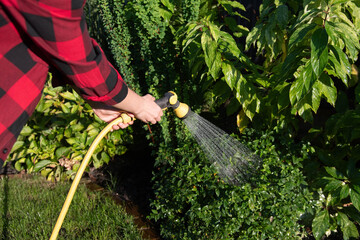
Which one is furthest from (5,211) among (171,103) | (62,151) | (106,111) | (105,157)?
(171,103)

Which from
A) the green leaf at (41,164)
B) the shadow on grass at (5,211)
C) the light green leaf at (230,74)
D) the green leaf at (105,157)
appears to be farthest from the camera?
the green leaf at (41,164)

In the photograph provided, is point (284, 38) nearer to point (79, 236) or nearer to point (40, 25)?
point (40, 25)

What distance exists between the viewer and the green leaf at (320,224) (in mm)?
2170

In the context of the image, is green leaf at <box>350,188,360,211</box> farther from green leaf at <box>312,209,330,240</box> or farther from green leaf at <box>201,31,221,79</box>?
green leaf at <box>201,31,221,79</box>

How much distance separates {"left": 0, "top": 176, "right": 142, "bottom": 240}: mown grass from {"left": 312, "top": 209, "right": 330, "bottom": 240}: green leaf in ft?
4.09

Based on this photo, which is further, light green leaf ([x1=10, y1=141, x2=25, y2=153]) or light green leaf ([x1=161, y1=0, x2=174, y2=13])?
light green leaf ([x1=10, y1=141, x2=25, y2=153])

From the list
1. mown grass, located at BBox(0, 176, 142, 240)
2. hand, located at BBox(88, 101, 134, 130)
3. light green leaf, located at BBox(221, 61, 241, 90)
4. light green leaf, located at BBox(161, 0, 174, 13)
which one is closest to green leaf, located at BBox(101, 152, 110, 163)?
mown grass, located at BBox(0, 176, 142, 240)

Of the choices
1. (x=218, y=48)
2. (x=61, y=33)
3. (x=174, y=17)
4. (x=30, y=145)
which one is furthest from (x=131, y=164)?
(x=61, y=33)

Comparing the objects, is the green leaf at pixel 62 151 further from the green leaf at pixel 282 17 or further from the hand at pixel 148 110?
the green leaf at pixel 282 17

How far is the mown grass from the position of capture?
257 centimetres

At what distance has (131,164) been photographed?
11.9 feet

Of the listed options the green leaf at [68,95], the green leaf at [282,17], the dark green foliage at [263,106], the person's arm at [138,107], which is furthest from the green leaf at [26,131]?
the green leaf at [282,17]

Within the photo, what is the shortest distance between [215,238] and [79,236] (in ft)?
3.59

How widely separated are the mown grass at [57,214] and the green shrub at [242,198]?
19.6 inches
